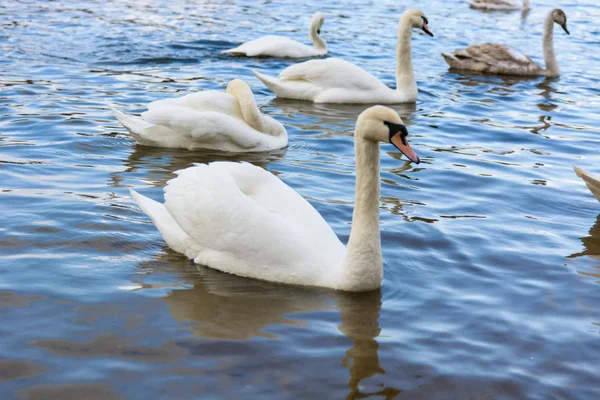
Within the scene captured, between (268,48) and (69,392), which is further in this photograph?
(268,48)

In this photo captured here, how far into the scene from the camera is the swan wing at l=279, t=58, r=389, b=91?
42.2ft

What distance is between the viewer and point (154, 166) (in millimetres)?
9188

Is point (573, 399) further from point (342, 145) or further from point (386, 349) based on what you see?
point (342, 145)

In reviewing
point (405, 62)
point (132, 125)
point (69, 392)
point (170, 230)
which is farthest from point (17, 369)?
point (405, 62)

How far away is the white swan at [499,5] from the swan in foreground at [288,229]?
21.2 m

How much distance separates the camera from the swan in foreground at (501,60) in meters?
16.0

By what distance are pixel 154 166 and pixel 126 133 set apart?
57.7 inches

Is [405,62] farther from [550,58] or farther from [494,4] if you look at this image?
[494,4]

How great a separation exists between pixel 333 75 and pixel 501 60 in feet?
14.7

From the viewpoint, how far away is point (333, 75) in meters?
12.9

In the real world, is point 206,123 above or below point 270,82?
above

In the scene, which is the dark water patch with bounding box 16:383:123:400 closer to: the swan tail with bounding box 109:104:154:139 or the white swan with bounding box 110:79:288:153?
the white swan with bounding box 110:79:288:153

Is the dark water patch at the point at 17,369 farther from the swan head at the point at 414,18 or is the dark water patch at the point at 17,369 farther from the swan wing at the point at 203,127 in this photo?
the swan head at the point at 414,18

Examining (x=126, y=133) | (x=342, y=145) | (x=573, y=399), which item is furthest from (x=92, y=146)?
(x=573, y=399)
